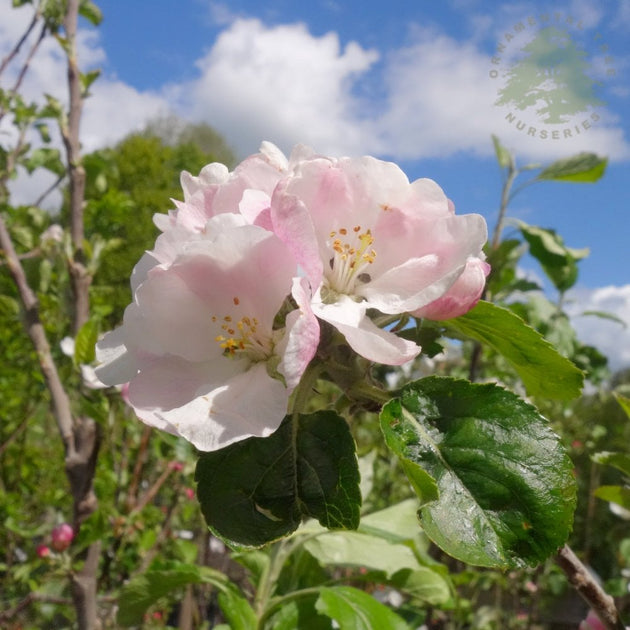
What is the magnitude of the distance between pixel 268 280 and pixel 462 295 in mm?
196

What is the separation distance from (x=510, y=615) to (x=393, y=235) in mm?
4381

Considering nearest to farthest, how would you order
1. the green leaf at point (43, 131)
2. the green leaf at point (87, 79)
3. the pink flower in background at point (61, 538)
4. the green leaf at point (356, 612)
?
the green leaf at point (356, 612)
the green leaf at point (87, 79)
the pink flower in background at point (61, 538)
the green leaf at point (43, 131)

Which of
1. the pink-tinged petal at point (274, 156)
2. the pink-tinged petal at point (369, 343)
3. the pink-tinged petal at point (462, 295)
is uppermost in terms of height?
the pink-tinged petal at point (274, 156)

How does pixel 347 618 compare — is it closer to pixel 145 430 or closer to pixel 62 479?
pixel 145 430

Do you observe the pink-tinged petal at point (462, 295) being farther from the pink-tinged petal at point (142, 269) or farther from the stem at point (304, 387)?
the pink-tinged petal at point (142, 269)

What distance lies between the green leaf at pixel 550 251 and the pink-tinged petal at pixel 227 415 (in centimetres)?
156

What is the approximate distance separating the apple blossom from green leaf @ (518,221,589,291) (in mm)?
1409

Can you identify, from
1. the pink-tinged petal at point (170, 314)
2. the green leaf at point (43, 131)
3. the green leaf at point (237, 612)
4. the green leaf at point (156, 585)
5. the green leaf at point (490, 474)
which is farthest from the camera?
the green leaf at point (43, 131)

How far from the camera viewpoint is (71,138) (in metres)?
1.91

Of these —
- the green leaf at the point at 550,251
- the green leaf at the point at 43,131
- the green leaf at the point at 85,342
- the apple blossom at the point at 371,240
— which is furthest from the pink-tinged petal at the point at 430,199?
the green leaf at the point at 43,131

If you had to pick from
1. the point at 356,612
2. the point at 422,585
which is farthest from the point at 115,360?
the point at 422,585

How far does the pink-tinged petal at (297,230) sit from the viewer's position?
625 mm

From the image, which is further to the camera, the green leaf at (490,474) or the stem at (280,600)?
the stem at (280,600)

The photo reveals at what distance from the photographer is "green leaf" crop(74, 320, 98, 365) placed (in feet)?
4.60
